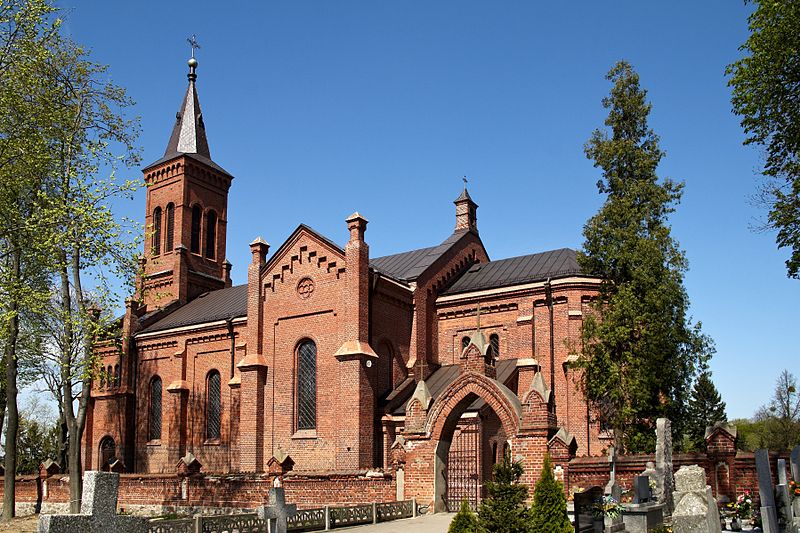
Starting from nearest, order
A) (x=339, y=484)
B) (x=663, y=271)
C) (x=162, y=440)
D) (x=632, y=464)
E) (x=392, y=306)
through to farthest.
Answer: (x=632, y=464), (x=339, y=484), (x=663, y=271), (x=392, y=306), (x=162, y=440)

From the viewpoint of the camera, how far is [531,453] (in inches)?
713

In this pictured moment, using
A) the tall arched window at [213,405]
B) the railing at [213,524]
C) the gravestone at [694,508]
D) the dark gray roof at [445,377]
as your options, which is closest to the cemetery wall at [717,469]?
the gravestone at [694,508]

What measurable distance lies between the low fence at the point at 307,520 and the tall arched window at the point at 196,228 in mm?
25578

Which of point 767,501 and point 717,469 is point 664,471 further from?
point 767,501

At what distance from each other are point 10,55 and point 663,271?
1957cm

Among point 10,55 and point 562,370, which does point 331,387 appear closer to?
point 562,370

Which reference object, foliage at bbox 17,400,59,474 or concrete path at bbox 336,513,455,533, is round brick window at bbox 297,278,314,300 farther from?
foliage at bbox 17,400,59,474

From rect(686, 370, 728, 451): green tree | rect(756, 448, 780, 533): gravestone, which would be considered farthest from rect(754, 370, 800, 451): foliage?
rect(756, 448, 780, 533): gravestone

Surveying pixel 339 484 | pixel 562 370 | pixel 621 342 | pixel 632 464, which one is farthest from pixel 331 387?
pixel 632 464

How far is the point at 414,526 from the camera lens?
Answer: 1733 cm

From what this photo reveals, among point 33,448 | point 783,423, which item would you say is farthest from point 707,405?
point 33,448

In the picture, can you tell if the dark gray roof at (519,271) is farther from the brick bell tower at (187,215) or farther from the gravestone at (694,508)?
the brick bell tower at (187,215)

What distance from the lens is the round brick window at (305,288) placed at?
28.0 metres

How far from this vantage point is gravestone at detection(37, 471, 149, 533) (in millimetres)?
6992
